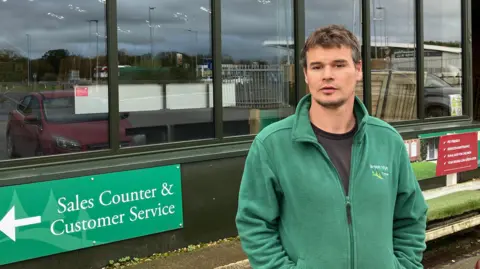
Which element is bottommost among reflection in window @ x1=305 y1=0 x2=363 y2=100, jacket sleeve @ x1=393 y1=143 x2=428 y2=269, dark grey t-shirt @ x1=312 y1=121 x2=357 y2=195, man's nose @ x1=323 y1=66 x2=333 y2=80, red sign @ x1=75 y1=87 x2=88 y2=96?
jacket sleeve @ x1=393 y1=143 x2=428 y2=269

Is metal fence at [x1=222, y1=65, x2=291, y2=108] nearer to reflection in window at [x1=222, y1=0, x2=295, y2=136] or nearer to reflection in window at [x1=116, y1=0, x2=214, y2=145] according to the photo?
reflection in window at [x1=222, y1=0, x2=295, y2=136]

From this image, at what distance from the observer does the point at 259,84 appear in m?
5.79

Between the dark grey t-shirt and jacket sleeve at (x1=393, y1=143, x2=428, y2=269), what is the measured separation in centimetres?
23

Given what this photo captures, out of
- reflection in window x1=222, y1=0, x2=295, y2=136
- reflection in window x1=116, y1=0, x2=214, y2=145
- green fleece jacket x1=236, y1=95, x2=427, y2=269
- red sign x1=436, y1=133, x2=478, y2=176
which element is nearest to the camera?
green fleece jacket x1=236, y1=95, x2=427, y2=269

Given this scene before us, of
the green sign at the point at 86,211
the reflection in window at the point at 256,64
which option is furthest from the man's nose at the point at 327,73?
the reflection in window at the point at 256,64

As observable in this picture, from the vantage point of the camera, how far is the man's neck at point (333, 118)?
1879 mm

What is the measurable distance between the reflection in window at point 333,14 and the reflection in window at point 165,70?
1358mm

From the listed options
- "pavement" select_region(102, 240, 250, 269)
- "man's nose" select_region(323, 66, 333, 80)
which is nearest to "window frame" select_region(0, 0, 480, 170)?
"pavement" select_region(102, 240, 250, 269)

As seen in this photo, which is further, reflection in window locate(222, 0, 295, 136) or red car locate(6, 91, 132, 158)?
reflection in window locate(222, 0, 295, 136)

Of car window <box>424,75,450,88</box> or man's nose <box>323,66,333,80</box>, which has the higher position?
car window <box>424,75,450,88</box>

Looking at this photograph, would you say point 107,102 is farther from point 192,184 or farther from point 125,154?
point 192,184

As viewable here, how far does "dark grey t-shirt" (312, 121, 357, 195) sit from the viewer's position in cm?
185

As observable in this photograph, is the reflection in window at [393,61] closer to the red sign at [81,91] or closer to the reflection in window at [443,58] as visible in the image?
the reflection in window at [443,58]

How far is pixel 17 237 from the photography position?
3.94m
